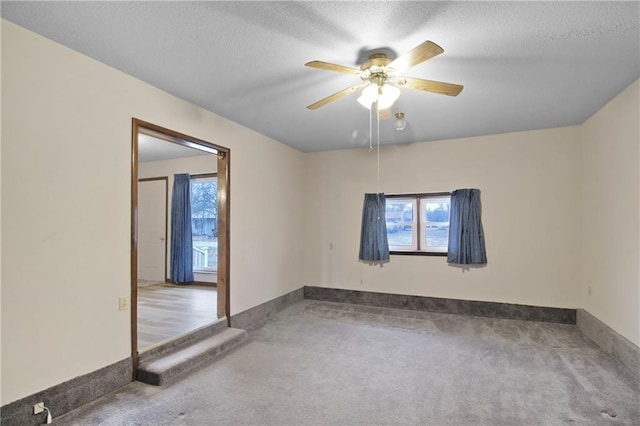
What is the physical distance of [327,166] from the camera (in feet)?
18.6

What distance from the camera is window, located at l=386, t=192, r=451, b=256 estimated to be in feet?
16.3

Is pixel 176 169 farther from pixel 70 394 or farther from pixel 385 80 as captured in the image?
pixel 385 80

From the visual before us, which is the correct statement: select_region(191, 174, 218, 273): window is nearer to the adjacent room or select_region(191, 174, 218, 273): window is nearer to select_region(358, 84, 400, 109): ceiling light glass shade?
the adjacent room

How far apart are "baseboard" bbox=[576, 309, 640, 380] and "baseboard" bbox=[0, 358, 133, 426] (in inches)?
168

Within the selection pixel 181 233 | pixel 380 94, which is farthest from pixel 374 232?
pixel 181 233

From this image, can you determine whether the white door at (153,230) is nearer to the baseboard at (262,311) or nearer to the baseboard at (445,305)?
the baseboard at (262,311)

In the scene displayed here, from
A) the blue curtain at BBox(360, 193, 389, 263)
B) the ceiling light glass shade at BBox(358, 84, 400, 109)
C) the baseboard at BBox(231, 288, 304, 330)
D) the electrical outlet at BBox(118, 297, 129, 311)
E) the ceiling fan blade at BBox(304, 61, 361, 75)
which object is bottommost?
the baseboard at BBox(231, 288, 304, 330)

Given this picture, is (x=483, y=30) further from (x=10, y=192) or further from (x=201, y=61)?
(x=10, y=192)

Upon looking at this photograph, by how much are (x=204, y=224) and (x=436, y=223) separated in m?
4.34

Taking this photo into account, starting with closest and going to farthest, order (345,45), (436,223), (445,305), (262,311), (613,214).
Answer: (345,45) → (613,214) → (262,311) → (445,305) → (436,223)

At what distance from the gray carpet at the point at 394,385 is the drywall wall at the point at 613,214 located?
501 mm

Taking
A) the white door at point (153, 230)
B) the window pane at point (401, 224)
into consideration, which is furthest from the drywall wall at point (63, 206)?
the white door at point (153, 230)

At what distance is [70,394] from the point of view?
2.30 m

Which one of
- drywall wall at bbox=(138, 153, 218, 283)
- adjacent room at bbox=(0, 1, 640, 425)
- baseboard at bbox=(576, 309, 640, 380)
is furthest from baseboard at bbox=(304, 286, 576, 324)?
drywall wall at bbox=(138, 153, 218, 283)
